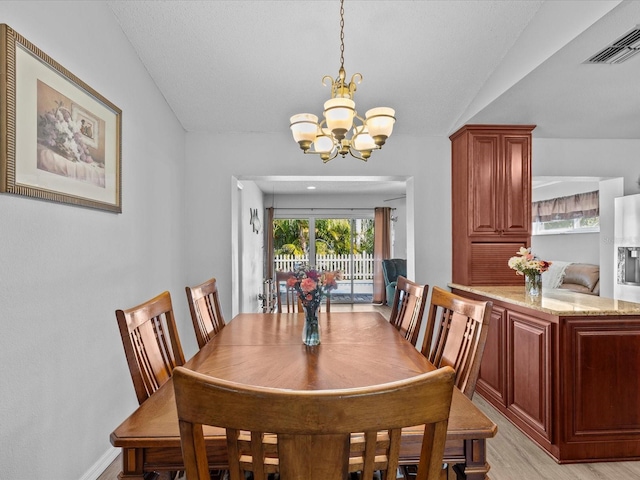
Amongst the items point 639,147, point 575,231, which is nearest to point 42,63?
point 639,147

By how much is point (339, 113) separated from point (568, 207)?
548 cm

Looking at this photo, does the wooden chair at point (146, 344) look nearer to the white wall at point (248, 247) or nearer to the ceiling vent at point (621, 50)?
the white wall at point (248, 247)

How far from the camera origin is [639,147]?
419 cm

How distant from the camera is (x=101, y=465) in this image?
229 cm

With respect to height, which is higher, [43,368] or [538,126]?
[538,126]

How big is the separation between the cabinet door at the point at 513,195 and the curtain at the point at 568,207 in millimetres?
2279

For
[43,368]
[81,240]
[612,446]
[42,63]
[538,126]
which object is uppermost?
[538,126]

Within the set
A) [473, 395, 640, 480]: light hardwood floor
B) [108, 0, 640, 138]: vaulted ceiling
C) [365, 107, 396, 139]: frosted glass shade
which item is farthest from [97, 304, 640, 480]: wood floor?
[108, 0, 640, 138]: vaulted ceiling

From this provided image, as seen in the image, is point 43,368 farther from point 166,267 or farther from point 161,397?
point 166,267

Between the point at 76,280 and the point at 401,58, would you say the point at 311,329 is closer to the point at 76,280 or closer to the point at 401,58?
the point at 76,280

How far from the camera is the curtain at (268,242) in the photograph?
27.6ft

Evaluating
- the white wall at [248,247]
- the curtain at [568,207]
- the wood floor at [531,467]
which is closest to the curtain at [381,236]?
the white wall at [248,247]

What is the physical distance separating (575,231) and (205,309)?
Answer: 5.66 metres

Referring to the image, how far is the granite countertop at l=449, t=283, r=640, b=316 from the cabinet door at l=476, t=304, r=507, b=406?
168 millimetres
